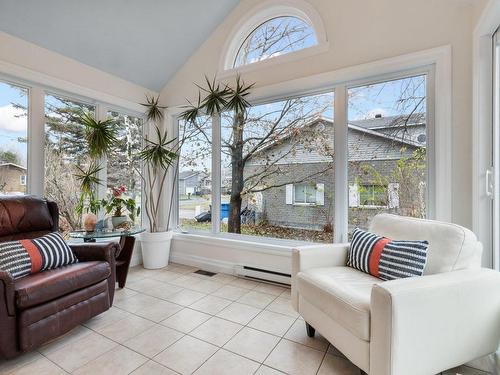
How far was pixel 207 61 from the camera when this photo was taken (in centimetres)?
354

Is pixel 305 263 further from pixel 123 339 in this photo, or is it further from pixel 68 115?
pixel 68 115

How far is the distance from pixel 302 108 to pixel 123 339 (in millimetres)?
2723

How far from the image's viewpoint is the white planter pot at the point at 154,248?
3.42 meters

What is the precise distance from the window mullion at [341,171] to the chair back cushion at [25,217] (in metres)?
2.71

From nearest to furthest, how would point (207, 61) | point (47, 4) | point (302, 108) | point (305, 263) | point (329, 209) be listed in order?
1. point (305, 263)
2. point (47, 4)
3. point (329, 209)
4. point (302, 108)
5. point (207, 61)

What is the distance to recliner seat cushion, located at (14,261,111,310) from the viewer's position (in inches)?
63.4

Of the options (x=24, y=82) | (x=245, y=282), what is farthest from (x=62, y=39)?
(x=245, y=282)

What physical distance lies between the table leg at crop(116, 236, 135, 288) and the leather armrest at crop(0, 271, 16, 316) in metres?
1.23

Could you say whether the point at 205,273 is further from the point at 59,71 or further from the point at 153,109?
the point at 59,71

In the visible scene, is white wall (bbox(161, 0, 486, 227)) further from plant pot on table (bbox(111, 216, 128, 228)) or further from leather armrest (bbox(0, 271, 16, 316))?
leather armrest (bbox(0, 271, 16, 316))

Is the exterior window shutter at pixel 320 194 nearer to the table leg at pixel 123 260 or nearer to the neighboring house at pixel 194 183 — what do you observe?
the neighboring house at pixel 194 183

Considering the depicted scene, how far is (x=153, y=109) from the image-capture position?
3.65 metres

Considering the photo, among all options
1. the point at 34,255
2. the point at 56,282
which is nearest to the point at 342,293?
the point at 56,282

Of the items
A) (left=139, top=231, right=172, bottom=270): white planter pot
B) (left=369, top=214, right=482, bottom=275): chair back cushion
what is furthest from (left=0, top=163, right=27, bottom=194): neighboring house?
(left=369, top=214, right=482, bottom=275): chair back cushion
